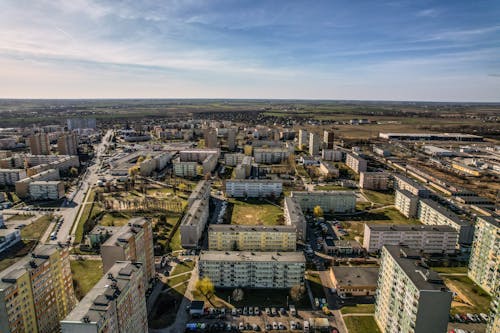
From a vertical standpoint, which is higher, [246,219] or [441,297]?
[441,297]

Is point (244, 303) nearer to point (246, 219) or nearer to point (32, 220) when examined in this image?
point (246, 219)

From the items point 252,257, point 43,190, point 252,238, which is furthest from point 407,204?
point 43,190

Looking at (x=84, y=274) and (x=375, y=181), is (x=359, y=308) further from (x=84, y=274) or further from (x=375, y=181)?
(x=375, y=181)

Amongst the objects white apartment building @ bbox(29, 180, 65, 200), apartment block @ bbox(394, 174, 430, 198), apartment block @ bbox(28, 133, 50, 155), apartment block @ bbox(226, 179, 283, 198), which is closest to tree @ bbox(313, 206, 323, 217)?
apartment block @ bbox(226, 179, 283, 198)

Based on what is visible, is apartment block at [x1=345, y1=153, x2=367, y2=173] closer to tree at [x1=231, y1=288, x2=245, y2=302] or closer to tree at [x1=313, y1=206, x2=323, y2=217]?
tree at [x1=313, y1=206, x2=323, y2=217]

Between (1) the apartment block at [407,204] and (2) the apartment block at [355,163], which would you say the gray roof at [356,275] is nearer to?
(1) the apartment block at [407,204]

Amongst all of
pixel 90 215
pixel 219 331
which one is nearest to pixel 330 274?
pixel 219 331

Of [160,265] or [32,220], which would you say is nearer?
[160,265]
